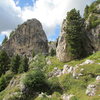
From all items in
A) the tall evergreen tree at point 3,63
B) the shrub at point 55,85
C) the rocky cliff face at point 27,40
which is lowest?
the shrub at point 55,85

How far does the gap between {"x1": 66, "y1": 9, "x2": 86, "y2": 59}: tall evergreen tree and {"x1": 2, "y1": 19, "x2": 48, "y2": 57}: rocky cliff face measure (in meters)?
66.6

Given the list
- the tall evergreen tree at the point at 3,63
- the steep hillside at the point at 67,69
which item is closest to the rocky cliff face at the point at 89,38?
the steep hillside at the point at 67,69

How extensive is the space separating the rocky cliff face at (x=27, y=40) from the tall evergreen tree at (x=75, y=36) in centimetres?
6663

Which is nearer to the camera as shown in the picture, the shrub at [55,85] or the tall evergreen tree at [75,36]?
the shrub at [55,85]

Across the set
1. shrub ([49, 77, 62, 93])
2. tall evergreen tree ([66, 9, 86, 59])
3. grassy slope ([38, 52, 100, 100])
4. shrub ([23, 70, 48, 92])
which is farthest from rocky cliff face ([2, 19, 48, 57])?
grassy slope ([38, 52, 100, 100])

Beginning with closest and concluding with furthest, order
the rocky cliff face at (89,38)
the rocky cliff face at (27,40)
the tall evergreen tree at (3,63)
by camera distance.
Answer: the rocky cliff face at (89,38), the tall evergreen tree at (3,63), the rocky cliff face at (27,40)

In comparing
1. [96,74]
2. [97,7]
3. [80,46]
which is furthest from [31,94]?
[97,7]

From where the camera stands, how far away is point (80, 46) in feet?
192

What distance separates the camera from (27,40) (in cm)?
12850

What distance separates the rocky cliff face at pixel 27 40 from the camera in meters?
127

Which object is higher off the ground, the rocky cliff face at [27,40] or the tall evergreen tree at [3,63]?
the rocky cliff face at [27,40]

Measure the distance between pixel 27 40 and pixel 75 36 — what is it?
74175 mm

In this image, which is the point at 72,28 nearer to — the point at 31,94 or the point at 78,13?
the point at 78,13

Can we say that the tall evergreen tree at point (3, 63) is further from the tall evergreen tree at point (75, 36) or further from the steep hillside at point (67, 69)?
the tall evergreen tree at point (75, 36)
